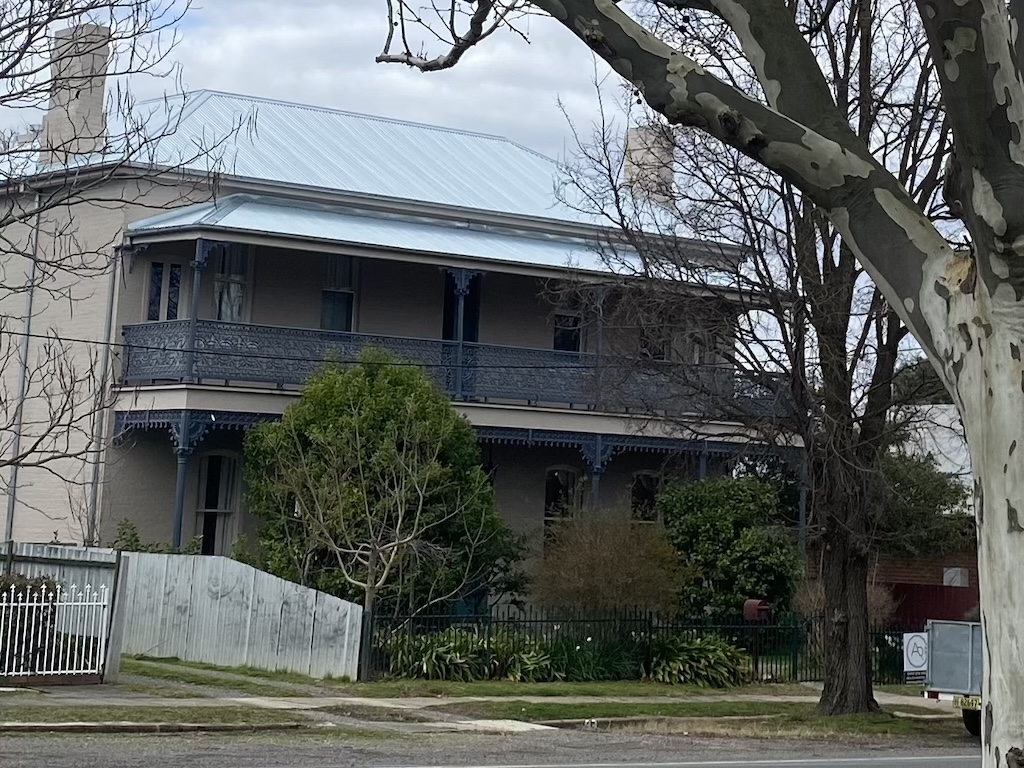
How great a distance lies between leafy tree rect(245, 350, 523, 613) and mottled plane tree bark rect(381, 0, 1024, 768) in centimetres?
1623

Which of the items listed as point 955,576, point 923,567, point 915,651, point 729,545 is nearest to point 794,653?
point 915,651

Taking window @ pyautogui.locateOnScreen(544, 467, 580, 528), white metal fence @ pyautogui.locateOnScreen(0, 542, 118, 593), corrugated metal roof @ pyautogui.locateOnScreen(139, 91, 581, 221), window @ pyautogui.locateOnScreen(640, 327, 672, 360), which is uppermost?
corrugated metal roof @ pyautogui.locateOnScreen(139, 91, 581, 221)

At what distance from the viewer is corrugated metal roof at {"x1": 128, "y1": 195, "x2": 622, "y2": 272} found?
89.6 feet

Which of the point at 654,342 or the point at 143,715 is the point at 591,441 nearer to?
the point at 654,342

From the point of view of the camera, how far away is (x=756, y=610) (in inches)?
1076

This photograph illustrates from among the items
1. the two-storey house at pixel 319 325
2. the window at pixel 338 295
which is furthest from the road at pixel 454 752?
the window at pixel 338 295

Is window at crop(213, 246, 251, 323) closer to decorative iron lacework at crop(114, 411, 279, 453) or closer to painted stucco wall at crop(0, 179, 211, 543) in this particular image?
painted stucco wall at crop(0, 179, 211, 543)

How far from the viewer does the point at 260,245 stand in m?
27.4

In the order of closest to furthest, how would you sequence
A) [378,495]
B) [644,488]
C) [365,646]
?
[365,646] → [378,495] → [644,488]

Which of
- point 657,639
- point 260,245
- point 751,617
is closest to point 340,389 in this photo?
point 260,245

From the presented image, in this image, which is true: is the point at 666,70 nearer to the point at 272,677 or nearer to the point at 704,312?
the point at 704,312

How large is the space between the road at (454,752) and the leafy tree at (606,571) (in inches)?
252

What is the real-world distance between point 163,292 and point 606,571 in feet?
33.3

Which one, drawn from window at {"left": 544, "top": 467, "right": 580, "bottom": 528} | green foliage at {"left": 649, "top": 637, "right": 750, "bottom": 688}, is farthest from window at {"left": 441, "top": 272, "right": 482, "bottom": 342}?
green foliage at {"left": 649, "top": 637, "right": 750, "bottom": 688}
